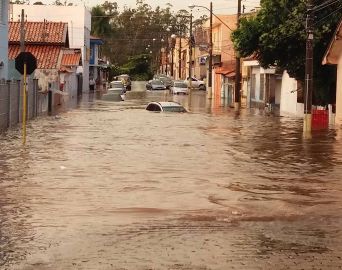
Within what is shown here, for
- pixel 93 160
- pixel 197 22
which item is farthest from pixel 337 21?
pixel 197 22

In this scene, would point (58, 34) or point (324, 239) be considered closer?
point (324, 239)

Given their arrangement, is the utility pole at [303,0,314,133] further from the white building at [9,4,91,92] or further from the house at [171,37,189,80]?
the house at [171,37,189,80]

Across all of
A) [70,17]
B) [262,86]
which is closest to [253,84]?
[262,86]

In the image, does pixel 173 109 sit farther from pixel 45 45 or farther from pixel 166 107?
pixel 45 45

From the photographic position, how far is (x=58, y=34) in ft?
199

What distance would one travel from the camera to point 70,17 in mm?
92125

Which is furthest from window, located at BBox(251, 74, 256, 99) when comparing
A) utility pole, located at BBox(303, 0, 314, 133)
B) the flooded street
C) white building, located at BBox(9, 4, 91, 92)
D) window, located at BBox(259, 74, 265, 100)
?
the flooded street

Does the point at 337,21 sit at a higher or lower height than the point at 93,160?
higher

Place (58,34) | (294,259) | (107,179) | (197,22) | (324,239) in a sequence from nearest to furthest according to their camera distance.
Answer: (294,259), (324,239), (107,179), (58,34), (197,22)

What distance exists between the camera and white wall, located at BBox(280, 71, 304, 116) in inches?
1953

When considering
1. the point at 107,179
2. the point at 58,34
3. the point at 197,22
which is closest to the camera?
the point at 107,179

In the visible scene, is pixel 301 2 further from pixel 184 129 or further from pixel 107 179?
pixel 107 179

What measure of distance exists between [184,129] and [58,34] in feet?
96.7

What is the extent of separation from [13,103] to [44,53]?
28.7 meters
